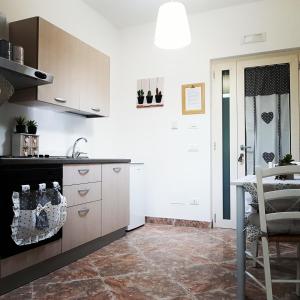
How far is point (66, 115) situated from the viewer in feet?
10.7

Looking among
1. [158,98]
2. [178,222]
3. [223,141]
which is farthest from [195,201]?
[158,98]

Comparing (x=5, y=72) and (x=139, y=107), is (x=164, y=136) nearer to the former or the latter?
(x=139, y=107)

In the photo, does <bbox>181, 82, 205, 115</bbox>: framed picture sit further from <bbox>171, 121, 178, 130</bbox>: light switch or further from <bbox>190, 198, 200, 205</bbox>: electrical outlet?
<bbox>190, 198, 200, 205</bbox>: electrical outlet

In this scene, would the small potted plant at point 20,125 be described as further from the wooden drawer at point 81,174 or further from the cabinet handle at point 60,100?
the wooden drawer at point 81,174

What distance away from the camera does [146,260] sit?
2.53 m

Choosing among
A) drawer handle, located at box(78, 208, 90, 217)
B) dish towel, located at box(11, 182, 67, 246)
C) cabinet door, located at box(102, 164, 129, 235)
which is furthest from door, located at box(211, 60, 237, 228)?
dish towel, located at box(11, 182, 67, 246)

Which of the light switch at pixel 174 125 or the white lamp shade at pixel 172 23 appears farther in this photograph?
the light switch at pixel 174 125

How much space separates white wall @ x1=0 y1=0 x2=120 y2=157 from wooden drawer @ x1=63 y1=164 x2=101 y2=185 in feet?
1.93

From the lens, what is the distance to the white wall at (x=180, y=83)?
3568mm

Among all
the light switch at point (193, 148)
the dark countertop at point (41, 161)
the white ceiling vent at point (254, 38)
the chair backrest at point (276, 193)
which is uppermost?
the white ceiling vent at point (254, 38)

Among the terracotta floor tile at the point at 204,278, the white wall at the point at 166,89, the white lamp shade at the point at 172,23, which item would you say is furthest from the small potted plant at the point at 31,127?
the terracotta floor tile at the point at 204,278

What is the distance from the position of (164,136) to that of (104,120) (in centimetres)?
85

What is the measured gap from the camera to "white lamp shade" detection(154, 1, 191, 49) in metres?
2.52

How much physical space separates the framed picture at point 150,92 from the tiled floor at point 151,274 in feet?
6.25
